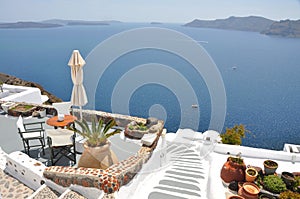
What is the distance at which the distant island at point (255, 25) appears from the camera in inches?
3713

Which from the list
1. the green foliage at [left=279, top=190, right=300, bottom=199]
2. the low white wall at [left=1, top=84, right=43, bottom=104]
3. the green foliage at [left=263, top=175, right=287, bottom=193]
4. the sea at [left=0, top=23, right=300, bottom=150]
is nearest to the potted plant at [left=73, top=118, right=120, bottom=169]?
the green foliage at [left=263, top=175, right=287, bottom=193]

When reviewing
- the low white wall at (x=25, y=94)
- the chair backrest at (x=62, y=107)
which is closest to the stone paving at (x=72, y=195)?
the chair backrest at (x=62, y=107)

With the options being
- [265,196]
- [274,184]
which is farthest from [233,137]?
[265,196]

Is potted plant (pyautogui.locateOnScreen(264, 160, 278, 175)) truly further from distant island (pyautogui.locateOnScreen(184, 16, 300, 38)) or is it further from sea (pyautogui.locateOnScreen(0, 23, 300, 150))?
distant island (pyautogui.locateOnScreen(184, 16, 300, 38))

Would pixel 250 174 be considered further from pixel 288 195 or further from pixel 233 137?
pixel 233 137

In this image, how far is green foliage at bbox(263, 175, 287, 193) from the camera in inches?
162

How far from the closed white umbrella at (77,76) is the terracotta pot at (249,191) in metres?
4.13

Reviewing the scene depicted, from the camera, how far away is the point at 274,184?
4.17 m

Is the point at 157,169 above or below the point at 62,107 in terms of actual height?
below

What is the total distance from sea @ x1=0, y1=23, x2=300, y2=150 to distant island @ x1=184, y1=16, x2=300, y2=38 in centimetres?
288

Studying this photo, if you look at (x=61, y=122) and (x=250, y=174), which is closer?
(x=250, y=174)

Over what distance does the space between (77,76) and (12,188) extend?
273cm

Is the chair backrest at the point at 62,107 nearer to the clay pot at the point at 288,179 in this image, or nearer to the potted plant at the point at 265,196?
the potted plant at the point at 265,196

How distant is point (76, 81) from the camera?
615 cm
